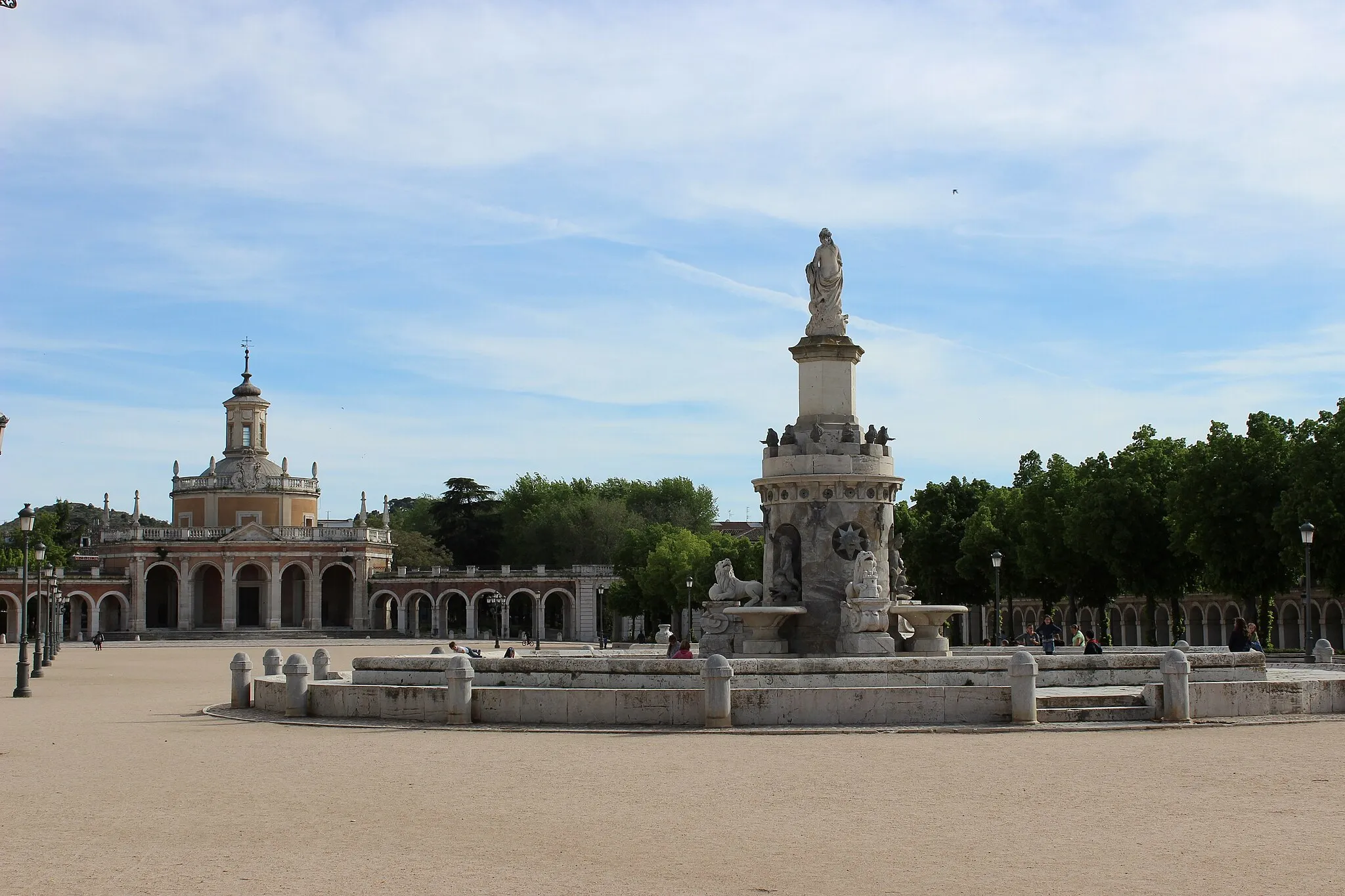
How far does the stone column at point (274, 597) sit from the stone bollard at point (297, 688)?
88942 mm

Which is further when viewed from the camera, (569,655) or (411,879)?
(569,655)

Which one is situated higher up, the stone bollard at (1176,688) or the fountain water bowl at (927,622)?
the fountain water bowl at (927,622)

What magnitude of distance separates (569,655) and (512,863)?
13720 millimetres

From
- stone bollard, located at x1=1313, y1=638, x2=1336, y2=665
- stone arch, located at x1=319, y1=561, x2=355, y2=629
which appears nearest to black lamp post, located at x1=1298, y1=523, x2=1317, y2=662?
stone bollard, located at x1=1313, y1=638, x2=1336, y2=665

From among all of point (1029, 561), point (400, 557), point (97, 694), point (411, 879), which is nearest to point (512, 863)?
point (411, 879)

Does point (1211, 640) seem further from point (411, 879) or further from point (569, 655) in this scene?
point (411, 879)

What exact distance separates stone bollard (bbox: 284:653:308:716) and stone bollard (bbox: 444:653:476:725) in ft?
11.0

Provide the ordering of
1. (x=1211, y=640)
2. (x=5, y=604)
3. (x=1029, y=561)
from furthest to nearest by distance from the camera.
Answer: (x=5, y=604) < (x=1211, y=640) < (x=1029, y=561)

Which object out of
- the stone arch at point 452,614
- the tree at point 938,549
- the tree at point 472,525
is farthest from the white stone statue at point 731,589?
the tree at point 472,525

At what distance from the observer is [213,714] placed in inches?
1064

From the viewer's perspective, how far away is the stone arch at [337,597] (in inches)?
4621

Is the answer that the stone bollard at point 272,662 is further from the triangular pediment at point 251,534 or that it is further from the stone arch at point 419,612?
the triangular pediment at point 251,534

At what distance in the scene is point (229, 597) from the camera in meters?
111

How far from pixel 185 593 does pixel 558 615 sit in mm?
26939
